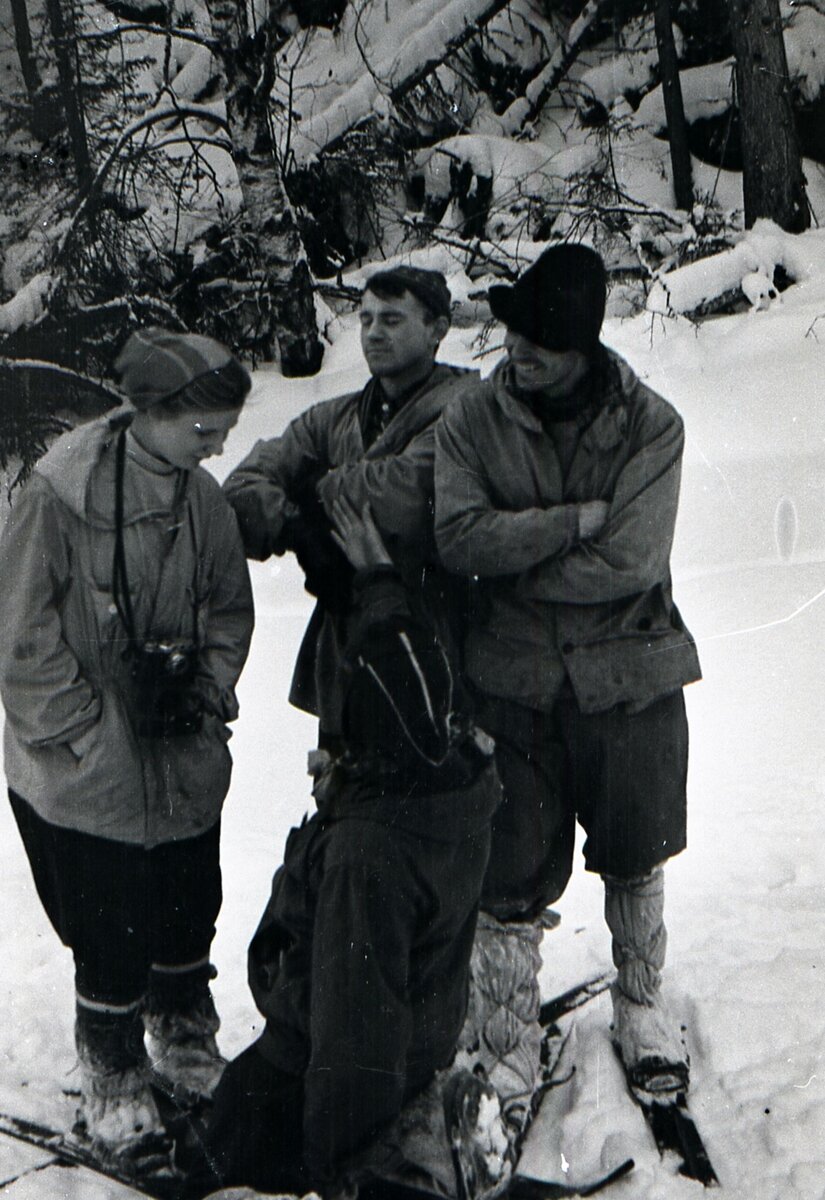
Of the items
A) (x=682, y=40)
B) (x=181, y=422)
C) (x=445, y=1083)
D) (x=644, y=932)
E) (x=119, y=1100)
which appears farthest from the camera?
(x=682, y=40)

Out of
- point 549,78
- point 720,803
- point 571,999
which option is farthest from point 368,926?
point 549,78

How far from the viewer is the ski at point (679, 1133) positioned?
6.46 feet

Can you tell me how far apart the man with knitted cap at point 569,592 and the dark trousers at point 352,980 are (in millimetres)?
564

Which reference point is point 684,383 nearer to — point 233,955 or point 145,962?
point 233,955

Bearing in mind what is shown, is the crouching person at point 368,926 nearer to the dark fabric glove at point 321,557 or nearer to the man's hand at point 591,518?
the dark fabric glove at point 321,557

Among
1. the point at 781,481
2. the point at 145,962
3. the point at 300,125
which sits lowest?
the point at 781,481

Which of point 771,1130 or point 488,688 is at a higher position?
point 488,688

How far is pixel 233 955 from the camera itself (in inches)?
117

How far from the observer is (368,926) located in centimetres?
136

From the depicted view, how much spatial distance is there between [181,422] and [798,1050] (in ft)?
5.90

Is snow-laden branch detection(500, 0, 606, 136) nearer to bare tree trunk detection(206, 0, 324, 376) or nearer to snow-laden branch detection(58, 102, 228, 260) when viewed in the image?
bare tree trunk detection(206, 0, 324, 376)

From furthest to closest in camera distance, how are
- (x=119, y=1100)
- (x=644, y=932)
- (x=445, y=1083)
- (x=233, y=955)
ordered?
1. (x=233, y=955)
2. (x=644, y=932)
3. (x=119, y=1100)
4. (x=445, y=1083)

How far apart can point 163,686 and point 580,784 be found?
0.81 meters

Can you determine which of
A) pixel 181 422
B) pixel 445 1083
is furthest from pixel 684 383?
pixel 445 1083
